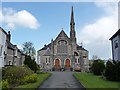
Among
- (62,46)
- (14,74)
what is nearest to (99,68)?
(14,74)

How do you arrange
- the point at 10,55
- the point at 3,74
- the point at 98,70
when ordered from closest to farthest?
the point at 3,74 < the point at 98,70 < the point at 10,55

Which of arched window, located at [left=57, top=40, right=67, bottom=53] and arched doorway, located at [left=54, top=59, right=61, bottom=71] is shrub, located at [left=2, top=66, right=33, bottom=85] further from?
arched window, located at [left=57, top=40, right=67, bottom=53]

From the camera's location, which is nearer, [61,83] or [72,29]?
[61,83]

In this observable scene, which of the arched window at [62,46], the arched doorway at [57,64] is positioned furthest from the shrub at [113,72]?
the arched window at [62,46]

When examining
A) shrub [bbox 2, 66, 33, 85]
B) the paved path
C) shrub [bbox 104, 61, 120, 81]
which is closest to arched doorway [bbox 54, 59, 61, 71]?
the paved path

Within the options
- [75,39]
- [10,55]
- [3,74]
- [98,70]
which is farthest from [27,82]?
[75,39]

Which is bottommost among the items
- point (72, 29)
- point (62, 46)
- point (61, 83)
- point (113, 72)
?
point (61, 83)

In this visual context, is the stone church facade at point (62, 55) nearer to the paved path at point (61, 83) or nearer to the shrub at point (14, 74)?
the paved path at point (61, 83)

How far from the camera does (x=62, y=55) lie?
236 feet

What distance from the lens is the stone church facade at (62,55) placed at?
7081cm

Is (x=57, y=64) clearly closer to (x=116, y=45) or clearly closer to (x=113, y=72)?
(x=116, y=45)

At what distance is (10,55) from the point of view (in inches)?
1842

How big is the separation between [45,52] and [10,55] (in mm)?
27482

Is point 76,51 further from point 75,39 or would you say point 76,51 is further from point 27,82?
point 27,82
